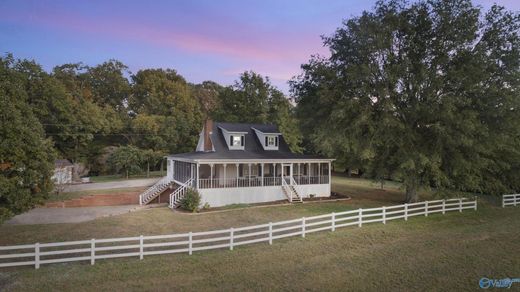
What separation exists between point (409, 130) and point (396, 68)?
414cm

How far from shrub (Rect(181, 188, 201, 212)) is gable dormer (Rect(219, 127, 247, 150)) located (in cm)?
714

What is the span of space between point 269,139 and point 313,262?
18.3m

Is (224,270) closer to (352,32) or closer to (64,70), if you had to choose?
(352,32)

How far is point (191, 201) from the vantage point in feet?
65.6

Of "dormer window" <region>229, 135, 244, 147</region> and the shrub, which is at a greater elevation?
"dormer window" <region>229, 135, 244, 147</region>

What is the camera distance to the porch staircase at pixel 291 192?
23.7 metres

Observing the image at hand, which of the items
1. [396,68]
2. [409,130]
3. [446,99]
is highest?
[396,68]

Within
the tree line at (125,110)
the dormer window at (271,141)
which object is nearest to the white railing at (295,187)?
the dormer window at (271,141)

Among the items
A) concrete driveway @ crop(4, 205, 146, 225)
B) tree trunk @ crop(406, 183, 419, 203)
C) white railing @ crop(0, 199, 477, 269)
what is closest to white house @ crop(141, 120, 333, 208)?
concrete driveway @ crop(4, 205, 146, 225)

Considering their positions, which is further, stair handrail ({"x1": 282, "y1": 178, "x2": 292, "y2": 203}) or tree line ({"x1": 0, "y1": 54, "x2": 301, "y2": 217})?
tree line ({"x1": 0, "y1": 54, "x2": 301, "y2": 217})

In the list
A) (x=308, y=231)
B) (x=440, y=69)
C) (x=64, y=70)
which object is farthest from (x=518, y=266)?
(x=64, y=70)

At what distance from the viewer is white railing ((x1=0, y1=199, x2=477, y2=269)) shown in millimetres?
9844

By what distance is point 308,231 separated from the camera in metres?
13.8

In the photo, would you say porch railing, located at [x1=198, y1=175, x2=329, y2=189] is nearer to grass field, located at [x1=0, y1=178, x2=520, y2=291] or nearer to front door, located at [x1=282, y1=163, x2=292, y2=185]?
front door, located at [x1=282, y1=163, x2=292, y2=185]
